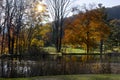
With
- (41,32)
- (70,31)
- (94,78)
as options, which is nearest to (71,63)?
(94,78)

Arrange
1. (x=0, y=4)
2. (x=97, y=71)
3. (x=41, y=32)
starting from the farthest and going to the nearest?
(x=41, y=32) < (x=0, y=4) < (x=97, y=71)

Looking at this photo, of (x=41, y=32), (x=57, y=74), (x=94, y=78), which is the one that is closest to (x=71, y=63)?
(x=57, y=74)

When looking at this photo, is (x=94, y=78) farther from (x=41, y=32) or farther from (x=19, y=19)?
(x=41, y=32)

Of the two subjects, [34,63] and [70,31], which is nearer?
[34,63]

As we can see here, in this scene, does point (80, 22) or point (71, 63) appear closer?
point (71, 63)

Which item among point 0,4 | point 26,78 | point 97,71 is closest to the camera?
point 26,78

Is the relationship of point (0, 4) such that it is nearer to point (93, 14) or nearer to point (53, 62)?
point (93, 14)

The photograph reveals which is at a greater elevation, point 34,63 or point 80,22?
point 80,22

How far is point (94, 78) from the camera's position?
24062 mm

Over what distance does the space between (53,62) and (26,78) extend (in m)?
3.48

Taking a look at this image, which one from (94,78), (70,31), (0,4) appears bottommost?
(94,78)

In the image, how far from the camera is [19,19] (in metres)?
50.3

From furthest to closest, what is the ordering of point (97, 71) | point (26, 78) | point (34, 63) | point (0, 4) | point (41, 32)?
point (41, 32) → point (0, 4) → point (97, 71) → point (34, 63) → point (26, 78)

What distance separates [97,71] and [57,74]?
360 cm
